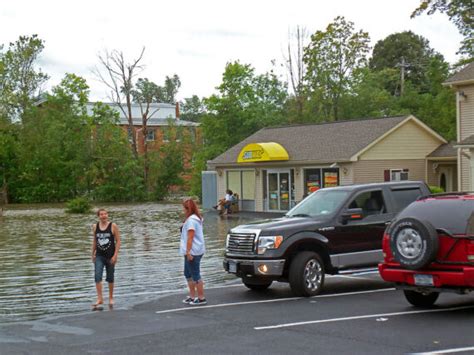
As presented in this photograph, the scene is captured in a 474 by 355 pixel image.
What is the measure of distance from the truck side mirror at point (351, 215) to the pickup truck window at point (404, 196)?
104cm

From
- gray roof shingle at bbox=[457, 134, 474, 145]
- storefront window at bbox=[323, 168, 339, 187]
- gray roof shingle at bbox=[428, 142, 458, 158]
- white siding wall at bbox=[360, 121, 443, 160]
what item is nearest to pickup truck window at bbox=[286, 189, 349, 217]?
gray roof shingle at bbox=[457, 134, 474, 145]

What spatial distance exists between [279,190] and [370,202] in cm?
2621

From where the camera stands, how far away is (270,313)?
1152 centimetres

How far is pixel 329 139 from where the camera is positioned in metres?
39.6

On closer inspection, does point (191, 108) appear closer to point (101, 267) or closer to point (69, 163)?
point (69, 163)

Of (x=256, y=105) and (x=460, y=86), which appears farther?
(x=256, y=105)

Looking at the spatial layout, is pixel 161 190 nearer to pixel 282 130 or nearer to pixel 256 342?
pixel 282 130

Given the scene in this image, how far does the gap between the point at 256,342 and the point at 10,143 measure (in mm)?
62332

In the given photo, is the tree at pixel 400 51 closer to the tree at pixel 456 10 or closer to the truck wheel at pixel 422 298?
the tree at pixel 456 10

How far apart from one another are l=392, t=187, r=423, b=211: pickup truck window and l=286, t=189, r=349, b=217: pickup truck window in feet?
3.56

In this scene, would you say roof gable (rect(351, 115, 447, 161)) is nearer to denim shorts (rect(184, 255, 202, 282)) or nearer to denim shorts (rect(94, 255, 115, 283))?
denim shorts (rect(184, 255, 202, 282))

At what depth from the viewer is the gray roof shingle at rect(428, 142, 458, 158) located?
37.7 m

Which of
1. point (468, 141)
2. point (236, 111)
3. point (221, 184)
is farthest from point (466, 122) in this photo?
point (236, 111)

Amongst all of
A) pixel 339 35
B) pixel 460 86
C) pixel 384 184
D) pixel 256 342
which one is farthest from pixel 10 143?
pixel 256 342
